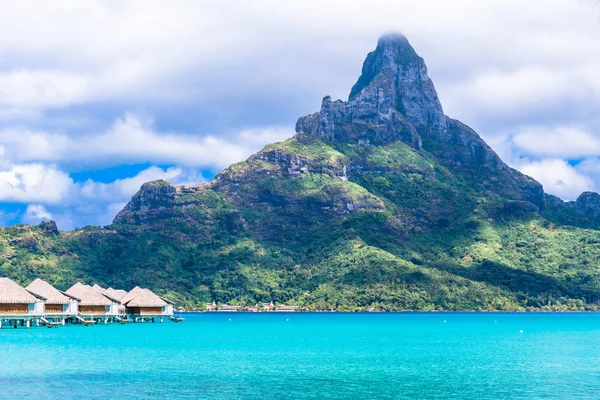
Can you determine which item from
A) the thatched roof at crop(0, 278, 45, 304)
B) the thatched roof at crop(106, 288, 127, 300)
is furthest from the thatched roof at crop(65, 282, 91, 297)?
the thatched roof at crop(0, 278, 45, 304)

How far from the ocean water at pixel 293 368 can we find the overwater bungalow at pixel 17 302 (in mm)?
9155

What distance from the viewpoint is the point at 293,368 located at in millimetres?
68625

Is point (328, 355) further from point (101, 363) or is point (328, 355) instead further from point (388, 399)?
point (388, 399)

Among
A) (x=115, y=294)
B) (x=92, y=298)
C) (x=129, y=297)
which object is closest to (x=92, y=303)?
(x=92, y=298)

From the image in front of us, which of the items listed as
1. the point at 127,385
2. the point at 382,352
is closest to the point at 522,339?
the point at 382,352

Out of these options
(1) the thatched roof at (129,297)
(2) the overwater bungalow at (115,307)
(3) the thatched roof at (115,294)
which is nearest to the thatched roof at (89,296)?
(2) the overwater bungalow at (115,307)

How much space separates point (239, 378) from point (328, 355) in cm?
2293

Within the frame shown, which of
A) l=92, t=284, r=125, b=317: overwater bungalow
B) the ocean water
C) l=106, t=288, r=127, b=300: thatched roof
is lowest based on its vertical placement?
the ocean water

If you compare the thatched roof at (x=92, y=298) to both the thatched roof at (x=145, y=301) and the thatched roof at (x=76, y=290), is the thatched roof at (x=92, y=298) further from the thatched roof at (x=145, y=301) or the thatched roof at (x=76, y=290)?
the thatched roof at (x=145, y=301)

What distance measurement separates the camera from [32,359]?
7288cm

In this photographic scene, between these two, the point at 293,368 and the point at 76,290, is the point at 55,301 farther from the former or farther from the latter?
the point at 293,368

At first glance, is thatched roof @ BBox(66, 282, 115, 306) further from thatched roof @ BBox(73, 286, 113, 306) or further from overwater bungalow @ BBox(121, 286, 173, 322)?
overwater bungalow @ BBox(121, 286, 173, 322)

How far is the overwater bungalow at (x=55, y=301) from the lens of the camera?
126 metres

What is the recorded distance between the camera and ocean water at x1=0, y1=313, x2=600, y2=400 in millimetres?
53469
